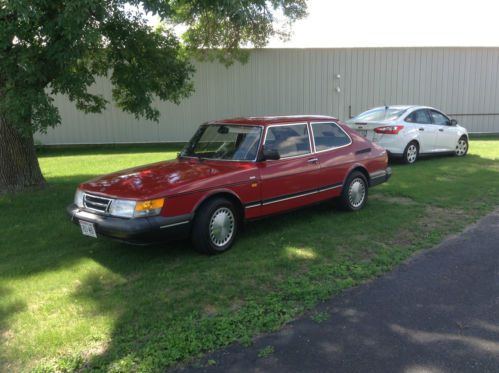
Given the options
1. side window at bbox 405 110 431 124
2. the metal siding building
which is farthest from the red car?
the metal siding building

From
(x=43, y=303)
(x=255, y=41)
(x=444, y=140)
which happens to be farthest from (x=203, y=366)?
(x=255, y=41)

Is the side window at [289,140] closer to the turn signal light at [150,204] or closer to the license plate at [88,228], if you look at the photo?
the turn signal light at [150,204]

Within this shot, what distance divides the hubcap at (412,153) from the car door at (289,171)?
5952mm

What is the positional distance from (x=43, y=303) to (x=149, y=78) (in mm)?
4823

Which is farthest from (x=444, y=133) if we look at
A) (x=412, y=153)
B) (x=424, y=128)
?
(x=412, y=153)

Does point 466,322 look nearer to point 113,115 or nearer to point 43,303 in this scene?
point 43,303

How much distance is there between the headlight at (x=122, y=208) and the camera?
479 centimetres

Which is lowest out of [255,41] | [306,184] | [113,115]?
[306,184]

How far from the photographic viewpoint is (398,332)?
3635 millimetres

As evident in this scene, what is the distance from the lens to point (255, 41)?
17.5 metres

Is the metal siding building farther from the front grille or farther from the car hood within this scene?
the front grille

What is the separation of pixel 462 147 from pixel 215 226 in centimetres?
1015

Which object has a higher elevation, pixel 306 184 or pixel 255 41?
pixel 255 41

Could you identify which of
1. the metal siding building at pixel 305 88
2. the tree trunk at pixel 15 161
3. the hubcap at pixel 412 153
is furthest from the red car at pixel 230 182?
the metal siding building at pixel 305 88
